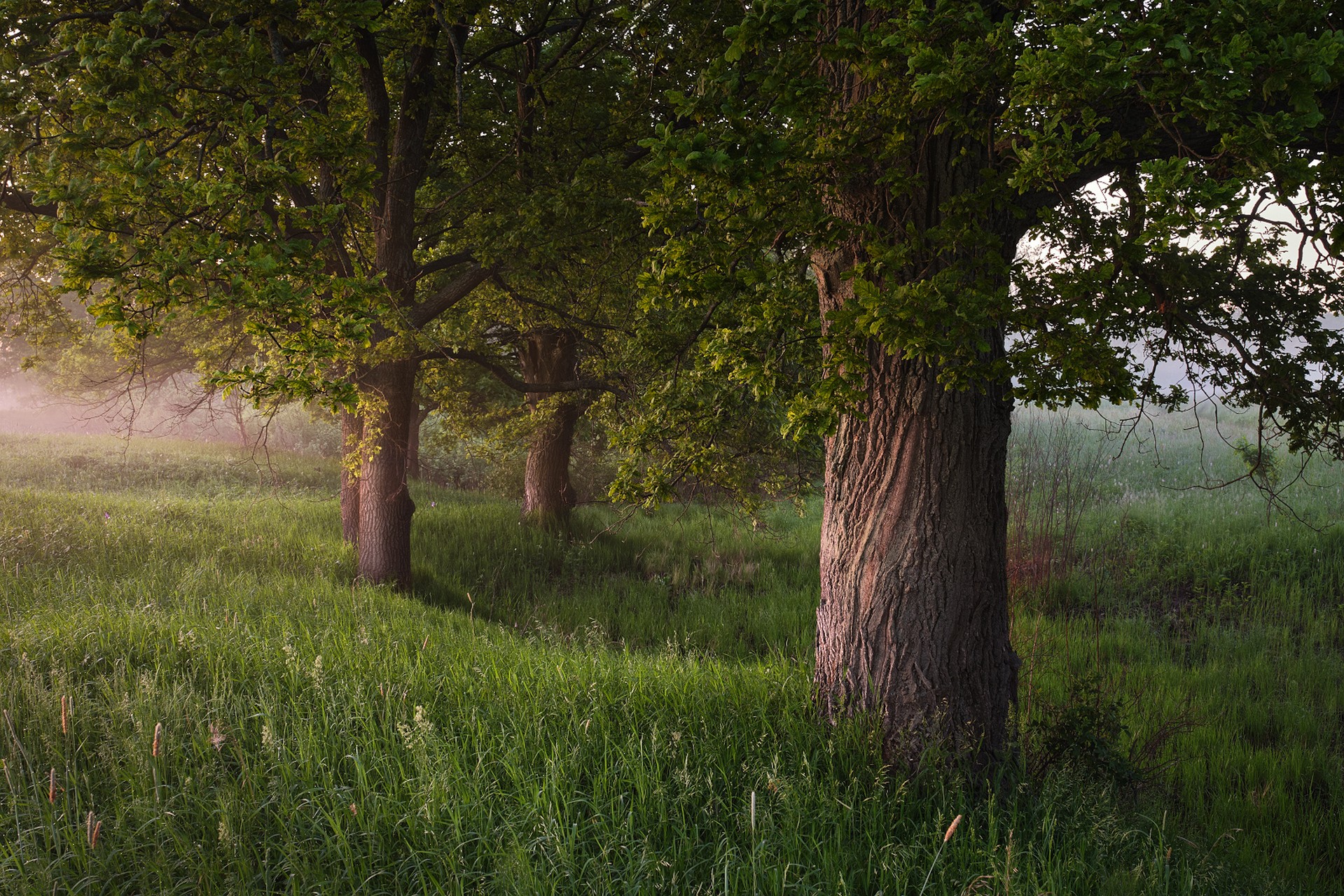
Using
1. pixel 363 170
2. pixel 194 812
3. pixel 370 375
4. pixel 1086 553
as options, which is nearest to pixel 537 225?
pixel 363 170

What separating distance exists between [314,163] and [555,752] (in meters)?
4.79

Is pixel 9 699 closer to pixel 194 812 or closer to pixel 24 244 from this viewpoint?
pixel 194 812

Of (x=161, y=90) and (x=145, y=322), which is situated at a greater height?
(x=161, y=90)

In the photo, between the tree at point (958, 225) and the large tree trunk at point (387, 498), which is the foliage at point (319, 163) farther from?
the tree at point (958, 225)

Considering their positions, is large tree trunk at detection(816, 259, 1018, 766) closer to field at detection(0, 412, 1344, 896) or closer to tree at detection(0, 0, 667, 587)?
field at detection(0, 412, 1344, 896)

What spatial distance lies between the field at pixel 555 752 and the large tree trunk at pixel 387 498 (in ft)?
1.61

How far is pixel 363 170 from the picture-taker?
542 cm

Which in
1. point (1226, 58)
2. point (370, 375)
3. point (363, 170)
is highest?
point (363, 170)

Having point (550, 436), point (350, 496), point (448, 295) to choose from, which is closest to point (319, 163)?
point (448, 295)

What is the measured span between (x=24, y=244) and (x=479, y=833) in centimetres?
774

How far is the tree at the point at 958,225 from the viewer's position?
9.00 feet

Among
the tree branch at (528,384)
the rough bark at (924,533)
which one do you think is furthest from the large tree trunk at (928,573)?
the tree branch at (528,384)

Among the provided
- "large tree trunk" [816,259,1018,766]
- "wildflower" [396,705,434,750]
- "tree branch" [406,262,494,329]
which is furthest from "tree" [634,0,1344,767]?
"tree branch" [406,262,494,329]

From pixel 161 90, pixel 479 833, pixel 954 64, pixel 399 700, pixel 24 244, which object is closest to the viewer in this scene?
pixel 954 64
